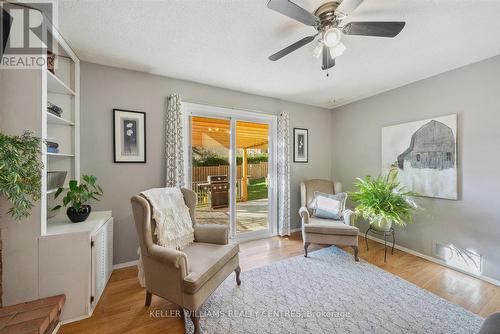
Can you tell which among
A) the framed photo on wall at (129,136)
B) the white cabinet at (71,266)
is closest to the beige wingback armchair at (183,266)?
the white cabinet at (71,266)

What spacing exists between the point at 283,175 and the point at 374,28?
2.45m

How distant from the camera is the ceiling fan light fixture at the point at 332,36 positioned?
143 cm

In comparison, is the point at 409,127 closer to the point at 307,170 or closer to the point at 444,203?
the point at 444,203

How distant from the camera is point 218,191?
3262mm

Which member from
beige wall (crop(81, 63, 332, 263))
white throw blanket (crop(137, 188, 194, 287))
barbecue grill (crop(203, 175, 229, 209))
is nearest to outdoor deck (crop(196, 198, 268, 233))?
barbecue grill (crop(203, 175, 229, 209))

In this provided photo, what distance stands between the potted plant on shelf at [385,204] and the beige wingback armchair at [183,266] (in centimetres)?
201

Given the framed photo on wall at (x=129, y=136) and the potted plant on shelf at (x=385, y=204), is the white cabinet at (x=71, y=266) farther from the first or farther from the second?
the potted plant on shelf at (x=385, y=204)

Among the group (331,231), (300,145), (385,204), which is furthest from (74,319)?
(300,145)

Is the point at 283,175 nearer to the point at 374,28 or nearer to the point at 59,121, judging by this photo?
the point at 374,28

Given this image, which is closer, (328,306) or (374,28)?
(374,28)

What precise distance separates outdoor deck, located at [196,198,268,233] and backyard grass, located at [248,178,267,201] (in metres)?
0.08

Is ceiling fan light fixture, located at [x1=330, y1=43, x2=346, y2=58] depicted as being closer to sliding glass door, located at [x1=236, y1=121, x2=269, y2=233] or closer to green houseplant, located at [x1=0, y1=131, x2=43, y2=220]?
sliding glass door, located at [x1=236, y1=121, x2=269, y2=233]

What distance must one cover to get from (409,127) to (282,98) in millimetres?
2036

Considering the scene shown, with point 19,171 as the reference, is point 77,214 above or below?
below
